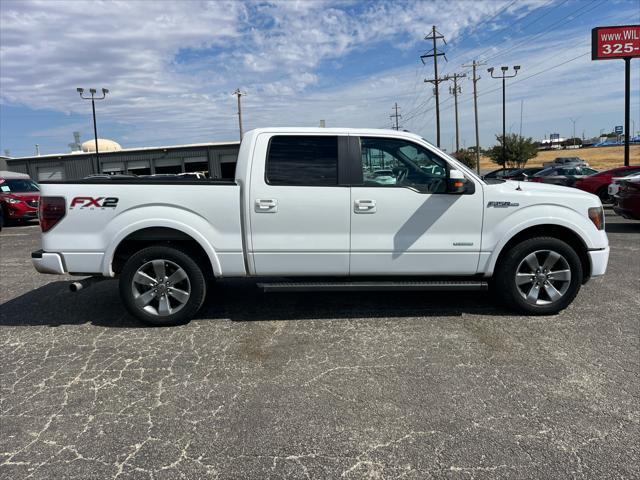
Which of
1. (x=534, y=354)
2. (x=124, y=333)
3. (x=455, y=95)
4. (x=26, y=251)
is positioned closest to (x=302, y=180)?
(x=124, y=333)

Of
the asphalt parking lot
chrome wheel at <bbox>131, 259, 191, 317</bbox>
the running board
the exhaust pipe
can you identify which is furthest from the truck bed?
the asphalt parking lot

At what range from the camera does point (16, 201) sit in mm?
16219

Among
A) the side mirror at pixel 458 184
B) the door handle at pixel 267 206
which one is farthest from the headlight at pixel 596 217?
the door handle at pixel 267 206

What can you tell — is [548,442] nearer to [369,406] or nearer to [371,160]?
[369,406]

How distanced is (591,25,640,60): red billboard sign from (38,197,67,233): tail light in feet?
86.7

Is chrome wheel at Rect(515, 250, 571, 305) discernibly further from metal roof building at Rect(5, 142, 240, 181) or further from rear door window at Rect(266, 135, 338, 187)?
metal roof building at Rect(5, 142, 240, 181)

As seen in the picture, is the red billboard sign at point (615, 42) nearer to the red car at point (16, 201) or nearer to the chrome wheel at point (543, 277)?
the chrome wheel at point (543, 277)

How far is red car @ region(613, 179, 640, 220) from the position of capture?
35.0 ft

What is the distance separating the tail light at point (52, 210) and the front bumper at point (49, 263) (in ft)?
0.98

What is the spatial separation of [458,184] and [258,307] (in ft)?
8.48

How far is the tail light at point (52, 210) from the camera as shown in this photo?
4695 mm

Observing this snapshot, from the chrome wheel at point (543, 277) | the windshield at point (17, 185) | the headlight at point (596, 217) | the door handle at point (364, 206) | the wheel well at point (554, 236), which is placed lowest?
the chrome wheel at point (543, 277)

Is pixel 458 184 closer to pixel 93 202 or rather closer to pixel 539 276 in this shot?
pixel 539 276

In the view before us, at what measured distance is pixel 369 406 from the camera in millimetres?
3318
